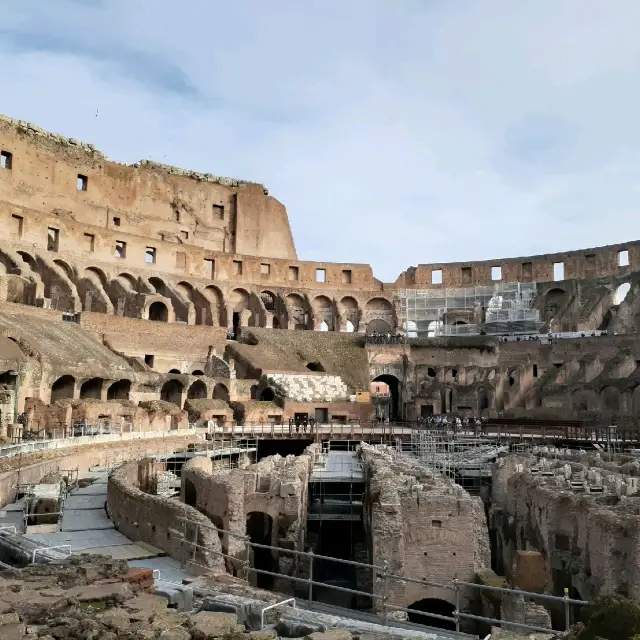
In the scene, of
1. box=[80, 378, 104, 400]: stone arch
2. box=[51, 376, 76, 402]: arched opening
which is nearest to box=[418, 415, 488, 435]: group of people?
box=[80, 378, 104, 400]: stone arch

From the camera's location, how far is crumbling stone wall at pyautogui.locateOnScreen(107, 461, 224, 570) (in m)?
9.19

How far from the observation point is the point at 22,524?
441 inches

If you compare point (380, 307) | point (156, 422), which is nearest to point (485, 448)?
point (156, 422)

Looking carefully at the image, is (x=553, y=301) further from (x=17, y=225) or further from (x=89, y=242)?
(x=17, y=225)

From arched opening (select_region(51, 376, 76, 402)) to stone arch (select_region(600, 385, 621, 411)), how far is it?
28.9 metres

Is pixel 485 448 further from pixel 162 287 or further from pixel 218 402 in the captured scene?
pixel 162 287

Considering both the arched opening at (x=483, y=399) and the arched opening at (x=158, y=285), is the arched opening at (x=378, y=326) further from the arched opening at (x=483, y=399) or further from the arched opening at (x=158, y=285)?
the arched opening at (x=158, y=285)

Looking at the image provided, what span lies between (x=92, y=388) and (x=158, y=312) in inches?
693

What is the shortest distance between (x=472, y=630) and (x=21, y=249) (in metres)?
39.7

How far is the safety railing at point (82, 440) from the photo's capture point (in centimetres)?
1709

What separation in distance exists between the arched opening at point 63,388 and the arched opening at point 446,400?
23702mm

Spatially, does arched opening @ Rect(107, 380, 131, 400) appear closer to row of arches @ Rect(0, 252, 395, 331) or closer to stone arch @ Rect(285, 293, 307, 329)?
row of arches @ Rect(0, 252, 395, 331)

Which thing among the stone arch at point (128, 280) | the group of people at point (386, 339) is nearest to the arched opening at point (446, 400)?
the group of people at point (386, 339)

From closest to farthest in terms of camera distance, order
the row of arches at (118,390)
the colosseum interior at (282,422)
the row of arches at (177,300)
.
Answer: the colosseum interior at (282,422) < the row of arches at (118,390) < the row of arches at (177,300)
